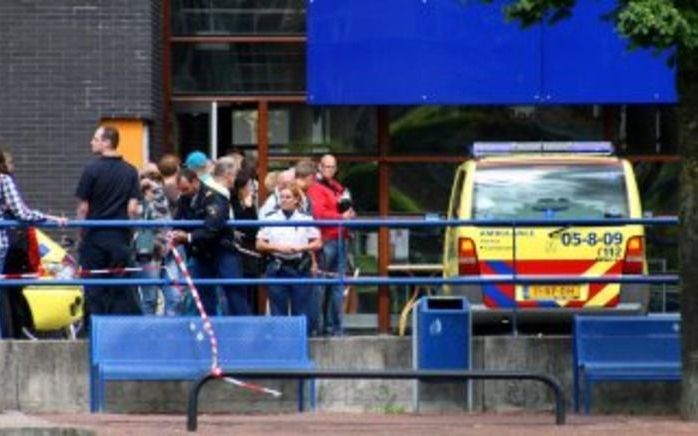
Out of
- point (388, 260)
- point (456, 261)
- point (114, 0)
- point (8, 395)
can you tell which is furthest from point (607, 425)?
point (114, 0)

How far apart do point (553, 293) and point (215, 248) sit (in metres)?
2.97

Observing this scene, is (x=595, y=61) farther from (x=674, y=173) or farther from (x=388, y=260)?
(x=388, y=260)

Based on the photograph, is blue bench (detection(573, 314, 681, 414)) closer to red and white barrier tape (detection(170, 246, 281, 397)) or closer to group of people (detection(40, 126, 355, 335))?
group of people (detection(40, 126, 355, 335))

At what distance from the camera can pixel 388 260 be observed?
22.1 metres

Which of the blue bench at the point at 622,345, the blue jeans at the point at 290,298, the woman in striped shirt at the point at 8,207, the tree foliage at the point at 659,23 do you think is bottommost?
the blue bench at the point at 622,345

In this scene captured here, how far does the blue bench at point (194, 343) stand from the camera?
15.6 meters

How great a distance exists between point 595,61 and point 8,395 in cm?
855

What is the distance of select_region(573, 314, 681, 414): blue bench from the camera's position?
15.8 m

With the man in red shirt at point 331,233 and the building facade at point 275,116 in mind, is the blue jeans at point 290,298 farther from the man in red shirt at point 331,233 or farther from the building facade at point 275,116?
the building facade at point 275,116

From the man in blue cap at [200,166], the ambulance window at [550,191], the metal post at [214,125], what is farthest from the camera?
the metal post at [214,125]

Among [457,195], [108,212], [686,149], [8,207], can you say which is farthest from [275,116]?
[686,149]

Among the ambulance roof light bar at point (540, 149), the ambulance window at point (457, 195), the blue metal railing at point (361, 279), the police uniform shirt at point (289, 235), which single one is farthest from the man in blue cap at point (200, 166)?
the ambulance roof light bar at point (540, 149)

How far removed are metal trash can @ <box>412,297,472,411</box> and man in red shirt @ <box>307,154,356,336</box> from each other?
0.81 metres

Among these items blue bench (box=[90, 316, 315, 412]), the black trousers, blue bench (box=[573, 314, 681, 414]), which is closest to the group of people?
the black trousers
